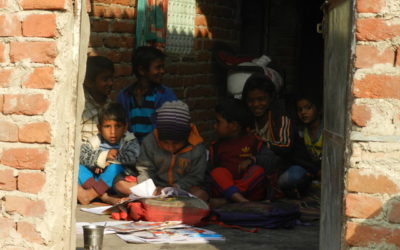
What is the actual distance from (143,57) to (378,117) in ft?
15.0

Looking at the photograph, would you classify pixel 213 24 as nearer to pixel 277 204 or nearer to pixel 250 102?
pixel 250 102

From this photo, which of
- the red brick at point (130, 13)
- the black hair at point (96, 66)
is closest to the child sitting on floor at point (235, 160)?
the black hair at point (96, 66)

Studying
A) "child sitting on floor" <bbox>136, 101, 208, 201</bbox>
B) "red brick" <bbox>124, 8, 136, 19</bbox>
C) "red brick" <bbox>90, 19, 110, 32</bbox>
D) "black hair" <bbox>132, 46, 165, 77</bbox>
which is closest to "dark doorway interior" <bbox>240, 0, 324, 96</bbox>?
"red brick" <bbox>124, 8, 136, 19</bbox>

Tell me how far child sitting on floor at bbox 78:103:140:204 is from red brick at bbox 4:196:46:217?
10.1 feet

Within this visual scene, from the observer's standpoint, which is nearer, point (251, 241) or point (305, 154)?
point (251, 241)

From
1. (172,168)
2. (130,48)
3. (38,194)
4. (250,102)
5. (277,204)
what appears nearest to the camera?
(38,194)

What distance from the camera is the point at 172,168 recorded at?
7.69 metres

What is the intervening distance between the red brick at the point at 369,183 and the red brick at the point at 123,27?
4841 mm

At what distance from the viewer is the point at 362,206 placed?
14.0 ft

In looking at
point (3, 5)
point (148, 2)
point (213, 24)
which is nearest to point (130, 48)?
point (148, 2)

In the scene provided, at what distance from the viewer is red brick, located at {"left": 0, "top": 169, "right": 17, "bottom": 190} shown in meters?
4.68

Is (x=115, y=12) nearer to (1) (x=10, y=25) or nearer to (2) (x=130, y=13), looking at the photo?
(2) (x=130, y=13)

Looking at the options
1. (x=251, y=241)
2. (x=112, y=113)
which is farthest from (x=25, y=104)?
(x=112, y=113)

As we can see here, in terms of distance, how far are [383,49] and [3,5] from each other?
73.4 inches
